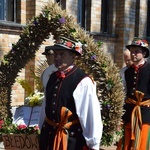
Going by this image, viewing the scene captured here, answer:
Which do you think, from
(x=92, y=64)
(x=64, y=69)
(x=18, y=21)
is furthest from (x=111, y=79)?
(x=18, y=21)

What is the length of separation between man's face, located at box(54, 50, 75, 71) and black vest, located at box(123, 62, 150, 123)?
6.24 ft

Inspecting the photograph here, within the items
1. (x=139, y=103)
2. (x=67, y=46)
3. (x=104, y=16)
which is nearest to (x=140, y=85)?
(x=139, y=103)

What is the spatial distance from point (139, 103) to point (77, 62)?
3.75ft

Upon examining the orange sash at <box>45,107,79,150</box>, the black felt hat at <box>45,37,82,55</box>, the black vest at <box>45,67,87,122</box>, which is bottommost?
the orange sash at <box>45,107,79,150</box>

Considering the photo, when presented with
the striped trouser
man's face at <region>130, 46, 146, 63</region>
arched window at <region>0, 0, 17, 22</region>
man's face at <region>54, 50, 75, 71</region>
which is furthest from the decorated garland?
arched window at <region>0, 0, 17, 22</region>

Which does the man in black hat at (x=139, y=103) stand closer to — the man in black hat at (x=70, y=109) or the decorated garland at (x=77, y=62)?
the decorated garland at (x=77, y=62)

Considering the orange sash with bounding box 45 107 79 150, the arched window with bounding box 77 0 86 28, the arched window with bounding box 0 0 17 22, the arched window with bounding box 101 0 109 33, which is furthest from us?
the arched window with bounding box 101 0 109 33

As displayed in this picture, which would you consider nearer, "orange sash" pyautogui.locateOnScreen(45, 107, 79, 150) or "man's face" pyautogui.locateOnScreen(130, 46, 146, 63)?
"orange sash" pyautogui.locateOnScreen(45, 107, 79, 150)

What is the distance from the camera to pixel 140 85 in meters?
5.44

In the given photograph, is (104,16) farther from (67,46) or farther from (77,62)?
(67,46)

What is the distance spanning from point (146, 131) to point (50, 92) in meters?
1.97

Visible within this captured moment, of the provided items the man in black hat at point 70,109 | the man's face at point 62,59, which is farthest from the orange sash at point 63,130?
the man's face at point 62,59

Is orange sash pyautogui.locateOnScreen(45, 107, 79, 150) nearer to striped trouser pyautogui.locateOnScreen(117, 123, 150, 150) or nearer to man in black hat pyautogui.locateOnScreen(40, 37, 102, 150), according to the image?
man in black hat pyautogui.locateOnScreen(40, 37, 102, 150)

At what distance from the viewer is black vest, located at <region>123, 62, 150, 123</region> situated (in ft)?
17.7
